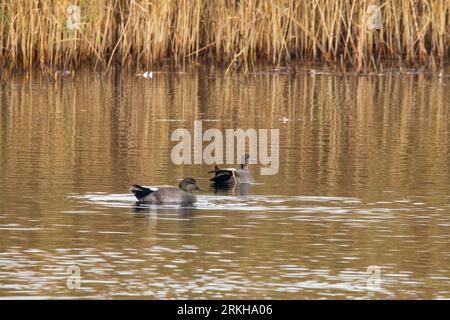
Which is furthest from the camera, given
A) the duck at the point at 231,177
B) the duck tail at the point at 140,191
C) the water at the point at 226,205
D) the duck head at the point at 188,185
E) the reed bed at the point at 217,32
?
the reed bed at the point at 217,32

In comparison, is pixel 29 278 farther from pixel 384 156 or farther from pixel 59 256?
pixel 384 156

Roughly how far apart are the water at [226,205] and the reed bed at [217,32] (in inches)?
70.2

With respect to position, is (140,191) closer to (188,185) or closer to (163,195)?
(163,195)

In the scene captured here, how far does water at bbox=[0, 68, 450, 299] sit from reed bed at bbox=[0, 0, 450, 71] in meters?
1.78

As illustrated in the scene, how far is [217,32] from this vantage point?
23.4 metres

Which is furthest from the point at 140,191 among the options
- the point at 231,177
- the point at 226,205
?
the point at 231,177

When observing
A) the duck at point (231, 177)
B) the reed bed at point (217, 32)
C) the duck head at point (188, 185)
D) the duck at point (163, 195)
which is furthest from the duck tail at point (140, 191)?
the reed bed at point (217, 32)

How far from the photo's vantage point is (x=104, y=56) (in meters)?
22.7

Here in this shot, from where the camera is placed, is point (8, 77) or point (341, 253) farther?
point (8, 77)

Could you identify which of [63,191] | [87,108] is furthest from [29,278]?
[87,108]

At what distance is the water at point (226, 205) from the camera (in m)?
8.23

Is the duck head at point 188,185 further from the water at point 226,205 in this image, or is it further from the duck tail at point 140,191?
the duck tail at point 140,191
